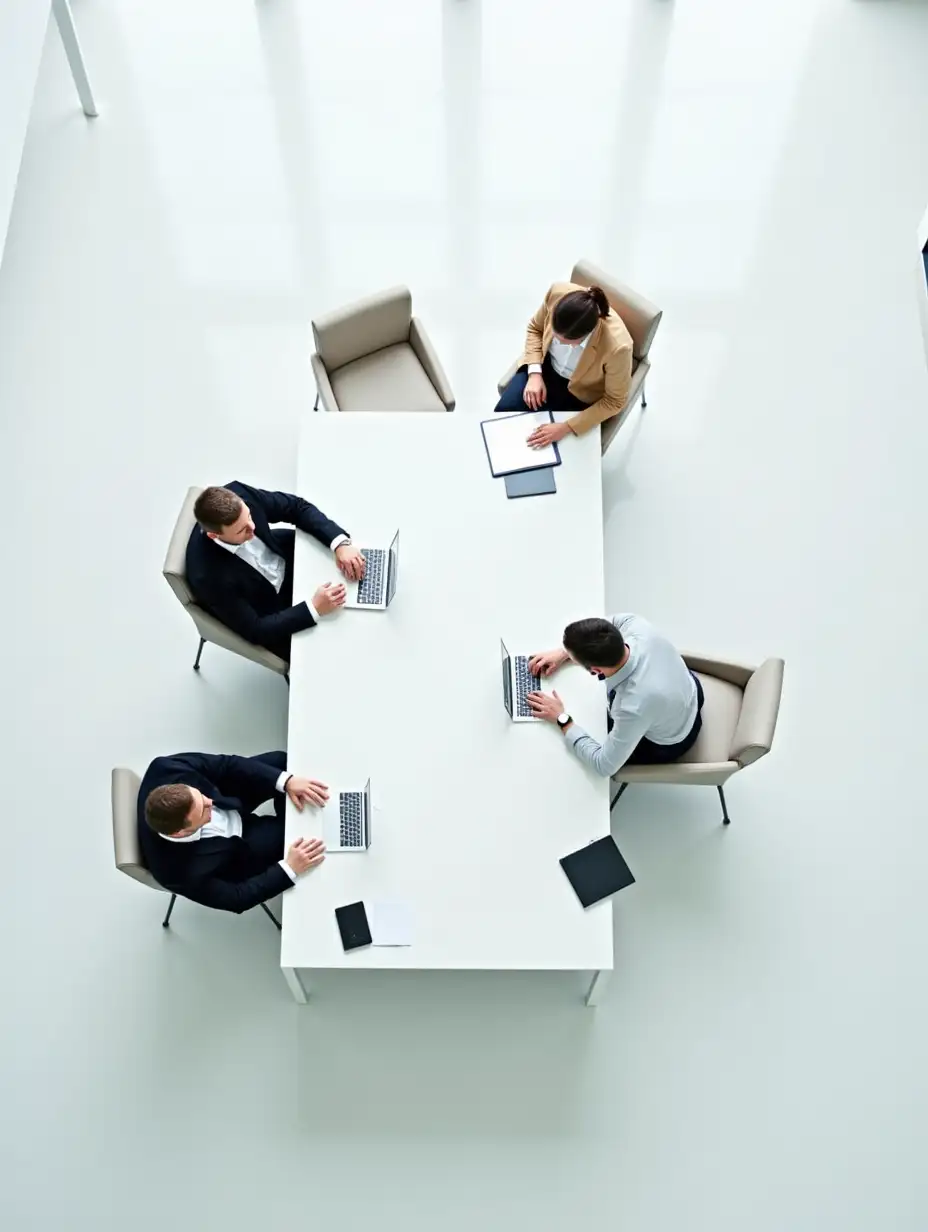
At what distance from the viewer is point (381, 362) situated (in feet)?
13.6

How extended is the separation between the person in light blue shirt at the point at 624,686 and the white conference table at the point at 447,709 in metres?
0.07

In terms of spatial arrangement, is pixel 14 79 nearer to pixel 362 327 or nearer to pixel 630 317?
pixel 362 327

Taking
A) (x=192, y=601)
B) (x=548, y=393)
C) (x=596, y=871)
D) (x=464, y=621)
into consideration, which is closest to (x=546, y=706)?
(x=464, y=621)

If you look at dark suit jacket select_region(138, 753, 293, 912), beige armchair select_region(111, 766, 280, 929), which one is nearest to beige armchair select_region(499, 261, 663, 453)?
dark suit jacket select_region(138, 753, 293, 912)

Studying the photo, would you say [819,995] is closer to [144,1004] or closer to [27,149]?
[144,1004]

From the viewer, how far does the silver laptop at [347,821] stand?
318 centimetres

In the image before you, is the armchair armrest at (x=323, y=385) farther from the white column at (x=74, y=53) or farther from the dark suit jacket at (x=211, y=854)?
the white column at (x=74, y=53)

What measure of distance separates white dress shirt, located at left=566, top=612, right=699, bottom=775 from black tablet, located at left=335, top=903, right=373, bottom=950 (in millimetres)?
788

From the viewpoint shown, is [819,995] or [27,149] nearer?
[819,995]


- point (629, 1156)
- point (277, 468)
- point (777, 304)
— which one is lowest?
point (629, 1156)

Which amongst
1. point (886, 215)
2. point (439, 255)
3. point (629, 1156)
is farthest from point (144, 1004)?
point (886, 215)

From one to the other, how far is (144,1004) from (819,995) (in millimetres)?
2299

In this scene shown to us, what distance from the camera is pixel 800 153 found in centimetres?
501

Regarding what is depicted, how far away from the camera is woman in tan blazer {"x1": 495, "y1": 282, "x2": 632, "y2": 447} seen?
3447mm
